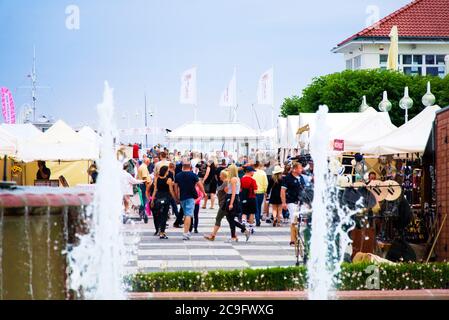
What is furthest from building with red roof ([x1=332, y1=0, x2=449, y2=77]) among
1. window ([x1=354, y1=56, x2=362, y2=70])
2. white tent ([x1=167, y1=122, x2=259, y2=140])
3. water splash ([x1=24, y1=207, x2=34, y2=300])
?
water splash ([x1=24, y1=207, x2=34, y2=300])

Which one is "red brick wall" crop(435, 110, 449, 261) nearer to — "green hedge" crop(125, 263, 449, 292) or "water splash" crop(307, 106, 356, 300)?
"water splash" crop(307, 106, 356, 300)

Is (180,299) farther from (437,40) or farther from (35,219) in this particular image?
(437,40)

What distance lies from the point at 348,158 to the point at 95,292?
26971 millimetres

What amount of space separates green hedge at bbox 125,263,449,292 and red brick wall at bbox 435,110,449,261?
3.86 meters

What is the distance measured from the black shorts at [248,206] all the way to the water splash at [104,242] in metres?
14.9

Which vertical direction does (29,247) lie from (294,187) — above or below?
below

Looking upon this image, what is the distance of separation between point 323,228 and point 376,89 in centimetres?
4696

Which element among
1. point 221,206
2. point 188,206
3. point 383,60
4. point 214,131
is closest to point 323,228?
point 221,206

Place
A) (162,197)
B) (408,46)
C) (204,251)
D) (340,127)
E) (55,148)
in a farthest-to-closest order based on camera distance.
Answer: (408,46) → (340,127) → (55,148) → (162,197) → (204,251)

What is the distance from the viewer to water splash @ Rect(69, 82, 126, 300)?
28.5 feet

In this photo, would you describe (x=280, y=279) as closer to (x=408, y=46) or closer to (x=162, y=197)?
(x=162, y=197)

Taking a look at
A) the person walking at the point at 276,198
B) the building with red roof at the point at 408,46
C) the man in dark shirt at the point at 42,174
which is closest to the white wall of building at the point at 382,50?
the building with red roof at the point at 408,46

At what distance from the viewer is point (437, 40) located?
250 ft

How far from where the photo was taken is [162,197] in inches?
888
